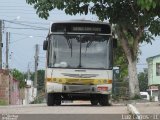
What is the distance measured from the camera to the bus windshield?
A: 2403 centimetres

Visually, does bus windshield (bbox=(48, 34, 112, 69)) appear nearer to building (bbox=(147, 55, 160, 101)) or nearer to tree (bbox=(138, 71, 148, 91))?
building (bbox=(147, 55, 160, 101))

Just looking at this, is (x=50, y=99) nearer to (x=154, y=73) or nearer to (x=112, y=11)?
(x=112, y=11)

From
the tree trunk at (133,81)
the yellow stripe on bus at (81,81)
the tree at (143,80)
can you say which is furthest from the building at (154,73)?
the yellow stripe on bus at (81,81)

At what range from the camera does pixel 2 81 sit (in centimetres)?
5369

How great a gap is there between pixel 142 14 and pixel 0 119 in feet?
46.6

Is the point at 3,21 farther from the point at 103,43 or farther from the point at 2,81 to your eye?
the point at 103,43

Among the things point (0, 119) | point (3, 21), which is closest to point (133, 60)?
point (0, 119)

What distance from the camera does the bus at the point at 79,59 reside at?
24016mm

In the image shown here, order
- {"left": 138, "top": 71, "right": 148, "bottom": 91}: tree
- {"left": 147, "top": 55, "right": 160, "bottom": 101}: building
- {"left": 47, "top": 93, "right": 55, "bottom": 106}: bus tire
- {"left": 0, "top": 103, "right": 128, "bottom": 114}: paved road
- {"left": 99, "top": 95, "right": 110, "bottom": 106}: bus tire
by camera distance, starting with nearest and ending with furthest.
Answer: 1. {"left": 0, "top": 103, "right": 128, "bottom": 114}: paved road
2. {"left": 47, "top": 93, "right": 55, "bottom": 106}: bus tire
3. {"left": 99, "top": 95, "right": 110, "bottom": 106}: bus tire
4. {"left": 147, "top": 55, "right": 160, "bottom": 101}: building
5. {"left": 138, "top": 71, "right": 148, "bottom": 91}: tree

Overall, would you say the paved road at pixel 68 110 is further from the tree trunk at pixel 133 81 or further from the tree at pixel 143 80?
the tree at pixel 143 80

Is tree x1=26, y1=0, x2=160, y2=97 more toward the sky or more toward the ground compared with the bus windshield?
more toward the sky

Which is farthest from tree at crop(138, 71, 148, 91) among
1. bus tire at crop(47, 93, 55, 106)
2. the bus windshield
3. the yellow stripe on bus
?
the yellow stripe on bus

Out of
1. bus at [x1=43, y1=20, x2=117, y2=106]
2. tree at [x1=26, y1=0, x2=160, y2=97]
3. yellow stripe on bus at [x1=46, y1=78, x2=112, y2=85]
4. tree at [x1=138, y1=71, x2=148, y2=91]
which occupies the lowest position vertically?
tree at [x1=138, y1=71, x2=148, y2=91]

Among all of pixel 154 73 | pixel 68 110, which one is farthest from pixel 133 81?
pixel 154 73
